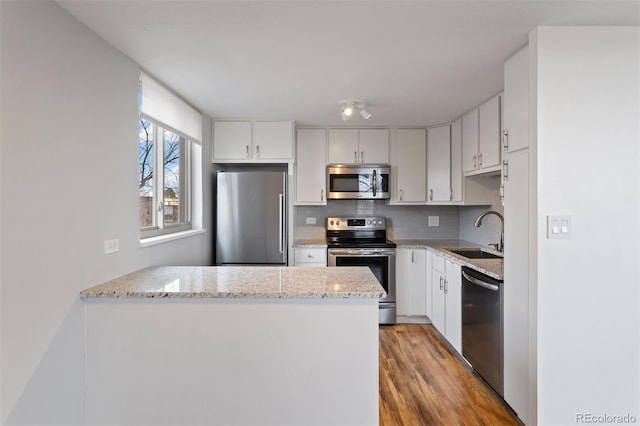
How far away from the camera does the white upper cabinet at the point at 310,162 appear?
386 centimetres

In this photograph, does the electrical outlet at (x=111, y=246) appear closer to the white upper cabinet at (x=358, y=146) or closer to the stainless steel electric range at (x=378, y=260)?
the stainless steel electric range at (x=378, y=260)

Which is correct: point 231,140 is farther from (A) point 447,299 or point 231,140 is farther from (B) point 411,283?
(A) point 447,299

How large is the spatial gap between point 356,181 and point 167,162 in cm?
201

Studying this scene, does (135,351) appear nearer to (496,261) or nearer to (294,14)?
(294,14)

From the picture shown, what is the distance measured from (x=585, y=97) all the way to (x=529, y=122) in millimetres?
283

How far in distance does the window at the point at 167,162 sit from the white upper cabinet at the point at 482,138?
262cm

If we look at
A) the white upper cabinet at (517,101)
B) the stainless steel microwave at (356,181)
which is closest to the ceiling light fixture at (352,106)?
the stainless steel microwave at (356,181)

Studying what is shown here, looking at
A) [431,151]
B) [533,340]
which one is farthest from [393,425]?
[431,151]

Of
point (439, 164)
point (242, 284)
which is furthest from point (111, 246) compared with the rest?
point (439, 164)

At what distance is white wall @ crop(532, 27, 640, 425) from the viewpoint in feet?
5.75

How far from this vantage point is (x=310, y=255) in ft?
12.0

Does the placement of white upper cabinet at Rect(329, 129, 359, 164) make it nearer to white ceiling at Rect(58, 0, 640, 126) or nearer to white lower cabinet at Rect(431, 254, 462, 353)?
white ceiling at Rect(58, 0, 640, 126)

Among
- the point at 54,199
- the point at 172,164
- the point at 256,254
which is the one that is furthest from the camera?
the point at 256,254

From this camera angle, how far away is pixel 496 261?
2562mm
